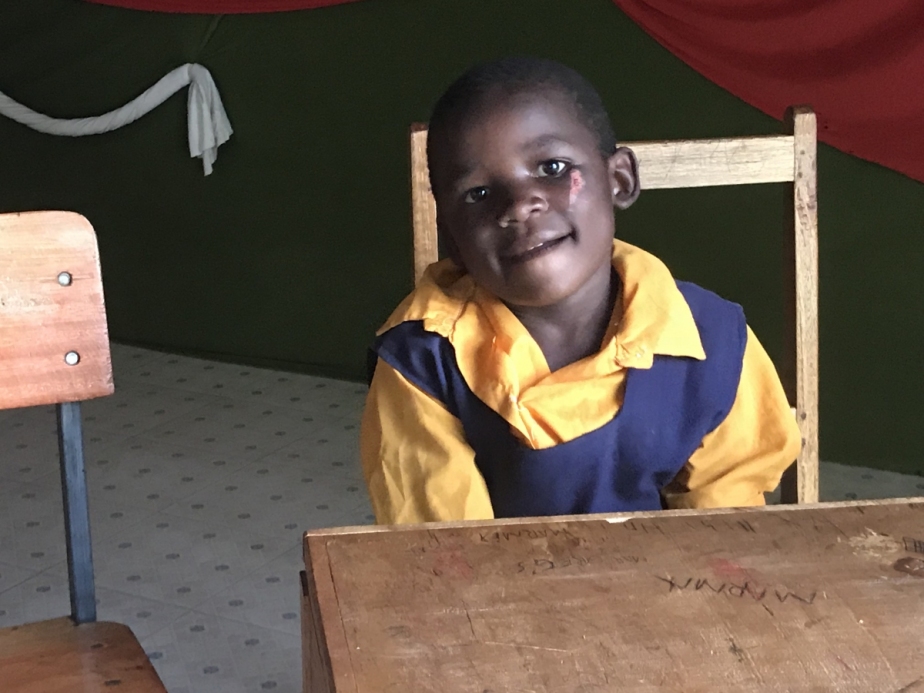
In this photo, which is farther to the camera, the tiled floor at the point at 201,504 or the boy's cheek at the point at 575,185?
the tiled floor at the point at 201,504

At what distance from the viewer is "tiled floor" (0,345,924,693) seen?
1880mm

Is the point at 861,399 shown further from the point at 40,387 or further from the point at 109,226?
the point at 109,226

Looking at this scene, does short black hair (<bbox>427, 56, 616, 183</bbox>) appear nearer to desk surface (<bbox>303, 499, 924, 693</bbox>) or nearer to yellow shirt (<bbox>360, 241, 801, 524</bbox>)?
yellow shirt (<bbox>360, 241, 801, 524</bbox>)

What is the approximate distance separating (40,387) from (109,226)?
2.45 m

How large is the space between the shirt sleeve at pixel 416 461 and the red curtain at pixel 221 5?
184 cm

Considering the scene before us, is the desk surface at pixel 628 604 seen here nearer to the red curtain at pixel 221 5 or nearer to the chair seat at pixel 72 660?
the chair seat at pixel 72 660

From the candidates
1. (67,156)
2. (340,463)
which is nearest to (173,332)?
(67,156)

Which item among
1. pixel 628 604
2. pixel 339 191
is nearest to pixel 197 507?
pixel 339 191

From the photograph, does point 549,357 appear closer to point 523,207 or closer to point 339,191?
point 523,207

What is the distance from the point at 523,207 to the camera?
92 centimetres

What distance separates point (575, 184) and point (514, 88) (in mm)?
92

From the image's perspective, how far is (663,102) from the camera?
233 centimetres

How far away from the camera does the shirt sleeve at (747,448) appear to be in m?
1.01

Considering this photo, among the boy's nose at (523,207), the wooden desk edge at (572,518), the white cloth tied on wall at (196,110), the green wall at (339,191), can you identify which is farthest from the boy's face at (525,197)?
the white cloth tied on wall at (196,110)
